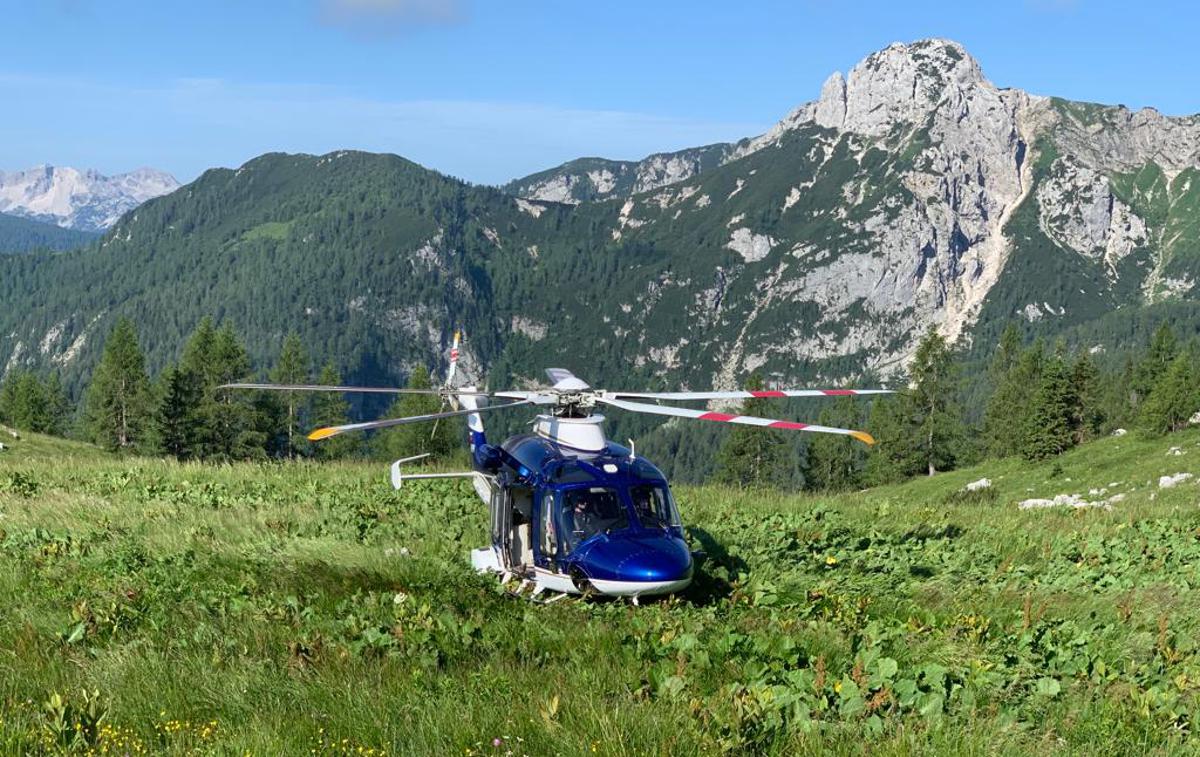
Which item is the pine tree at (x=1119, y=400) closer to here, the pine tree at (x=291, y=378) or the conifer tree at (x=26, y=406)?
the pine tree at (x=291, y=378)

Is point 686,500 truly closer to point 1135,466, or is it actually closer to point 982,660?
point 982,660

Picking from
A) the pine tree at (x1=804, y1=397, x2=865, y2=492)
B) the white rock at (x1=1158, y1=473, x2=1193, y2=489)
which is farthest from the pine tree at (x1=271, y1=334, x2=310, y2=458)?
the white rock at (x1=1158, y1=473, x2=1193, y2=489)

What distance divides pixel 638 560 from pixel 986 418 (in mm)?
102138

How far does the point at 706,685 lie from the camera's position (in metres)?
7.47

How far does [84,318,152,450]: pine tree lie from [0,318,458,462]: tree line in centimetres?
8

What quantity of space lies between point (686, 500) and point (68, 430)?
112631 millimetres

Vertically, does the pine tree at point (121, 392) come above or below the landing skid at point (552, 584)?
below

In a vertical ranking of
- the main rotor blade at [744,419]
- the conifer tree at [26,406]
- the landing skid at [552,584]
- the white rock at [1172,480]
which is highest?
the main rotor blade at [744,419]

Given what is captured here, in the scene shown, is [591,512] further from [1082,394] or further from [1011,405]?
[1011,405]

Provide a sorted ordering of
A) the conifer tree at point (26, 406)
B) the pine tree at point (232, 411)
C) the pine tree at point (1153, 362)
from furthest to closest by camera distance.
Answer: the pine tree at point (1153, 362), the conifer tree at point (26, 406), the pine tree at point (232, 411)

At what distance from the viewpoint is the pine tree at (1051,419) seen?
66875mm

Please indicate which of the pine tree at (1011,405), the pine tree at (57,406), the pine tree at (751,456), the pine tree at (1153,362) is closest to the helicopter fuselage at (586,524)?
the pine tree at (751,456)

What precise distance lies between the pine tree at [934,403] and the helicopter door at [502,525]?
74072 mm

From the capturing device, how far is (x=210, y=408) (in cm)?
7069
